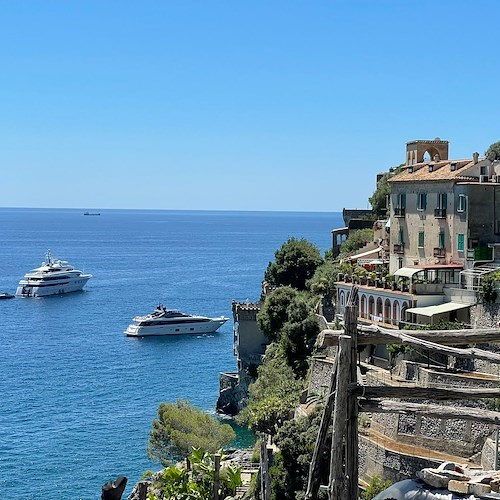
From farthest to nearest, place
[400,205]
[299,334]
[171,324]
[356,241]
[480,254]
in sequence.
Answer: [171,324] → [356,241] → [299,334] → [400,205] → [480,254]

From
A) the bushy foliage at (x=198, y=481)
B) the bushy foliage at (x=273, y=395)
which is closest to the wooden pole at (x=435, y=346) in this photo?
the bushy foliage at (x=198, y=481)

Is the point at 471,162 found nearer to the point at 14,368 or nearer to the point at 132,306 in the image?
the point at 14,368

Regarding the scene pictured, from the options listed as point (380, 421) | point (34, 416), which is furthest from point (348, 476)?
point (34, 416)

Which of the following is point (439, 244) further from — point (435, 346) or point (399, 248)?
point (435, 346)

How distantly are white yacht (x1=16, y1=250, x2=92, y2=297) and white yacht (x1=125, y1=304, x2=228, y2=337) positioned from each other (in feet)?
115

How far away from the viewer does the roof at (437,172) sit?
37.0 metres

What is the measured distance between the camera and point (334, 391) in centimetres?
883

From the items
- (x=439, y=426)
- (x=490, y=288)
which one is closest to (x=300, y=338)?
(x=490, y=288)

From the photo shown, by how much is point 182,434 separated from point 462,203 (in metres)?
15.6

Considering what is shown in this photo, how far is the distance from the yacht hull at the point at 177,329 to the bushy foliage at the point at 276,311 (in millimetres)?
35581

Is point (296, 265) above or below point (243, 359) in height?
above

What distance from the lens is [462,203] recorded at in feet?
119

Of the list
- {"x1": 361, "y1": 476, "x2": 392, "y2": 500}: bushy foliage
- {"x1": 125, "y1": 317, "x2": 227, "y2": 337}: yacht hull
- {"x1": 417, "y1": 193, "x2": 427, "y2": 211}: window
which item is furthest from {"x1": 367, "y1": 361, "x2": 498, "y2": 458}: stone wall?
{"x1": 125, "y1": 317, "x2": 227, "y2": 337}: yacht hull

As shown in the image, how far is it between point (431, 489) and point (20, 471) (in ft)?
119
